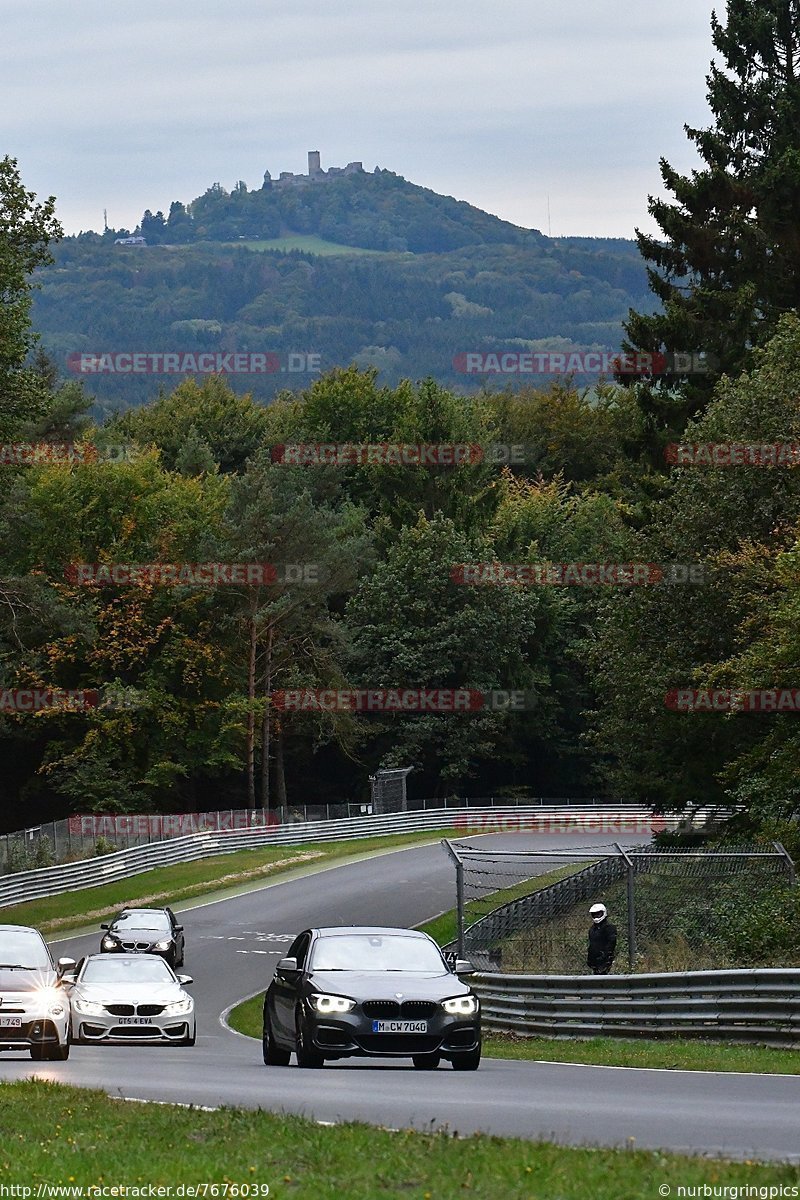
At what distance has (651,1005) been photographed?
20188 millimetres

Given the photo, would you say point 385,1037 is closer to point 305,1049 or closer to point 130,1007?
point 305,1049

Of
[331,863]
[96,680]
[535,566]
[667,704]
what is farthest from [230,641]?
[667,704]

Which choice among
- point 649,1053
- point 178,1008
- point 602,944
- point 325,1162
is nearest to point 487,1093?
point 325,1162

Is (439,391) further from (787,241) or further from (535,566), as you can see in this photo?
(787,241)

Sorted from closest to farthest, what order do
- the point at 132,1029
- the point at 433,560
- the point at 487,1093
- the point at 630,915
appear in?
the point at 487,1093
the point at 630,915
the point at 132,1029
the point at 433,560

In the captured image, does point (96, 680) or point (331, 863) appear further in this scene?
point (96, 680)

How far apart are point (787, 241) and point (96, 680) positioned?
3863 centimetres

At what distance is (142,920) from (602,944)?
57.7 feet

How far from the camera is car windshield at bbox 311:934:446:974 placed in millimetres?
16797

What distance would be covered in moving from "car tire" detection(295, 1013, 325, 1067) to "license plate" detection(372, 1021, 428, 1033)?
0.70m

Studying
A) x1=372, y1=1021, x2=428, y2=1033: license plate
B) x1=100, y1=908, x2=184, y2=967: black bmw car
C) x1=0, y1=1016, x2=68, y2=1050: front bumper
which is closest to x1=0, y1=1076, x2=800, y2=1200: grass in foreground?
x1=372, y1=1021, x2=428, y2=1033: license plate

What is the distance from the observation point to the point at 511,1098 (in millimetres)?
12898

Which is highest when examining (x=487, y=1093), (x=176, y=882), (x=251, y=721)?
(x=487, y=1093)

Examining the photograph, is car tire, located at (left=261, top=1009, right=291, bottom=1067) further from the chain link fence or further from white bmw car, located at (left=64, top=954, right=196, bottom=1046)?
the chain link fence
